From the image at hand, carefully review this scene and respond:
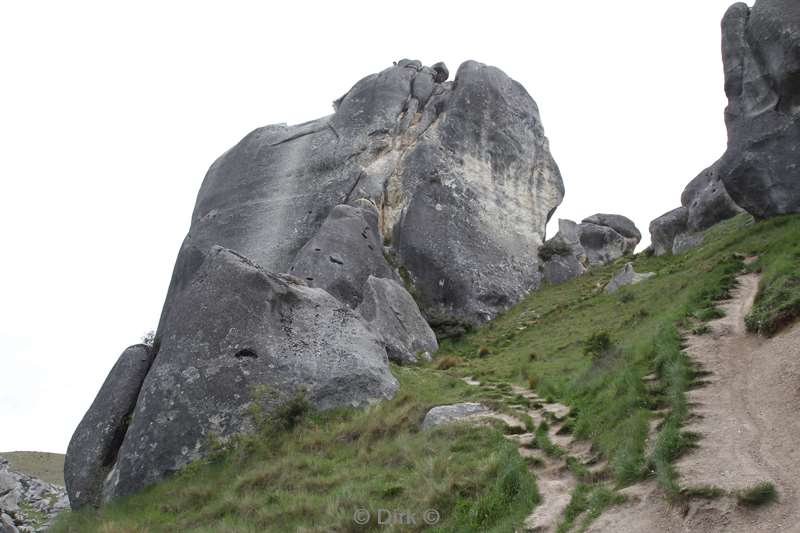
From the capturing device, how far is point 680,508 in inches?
307

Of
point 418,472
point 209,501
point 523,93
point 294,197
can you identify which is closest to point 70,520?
point 209,501

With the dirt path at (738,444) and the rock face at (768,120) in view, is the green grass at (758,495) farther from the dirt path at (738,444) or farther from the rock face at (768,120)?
the rock face at (768,120)

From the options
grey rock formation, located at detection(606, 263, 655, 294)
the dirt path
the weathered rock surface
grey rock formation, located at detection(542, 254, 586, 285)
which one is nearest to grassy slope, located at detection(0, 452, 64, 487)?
the weathered rock surface

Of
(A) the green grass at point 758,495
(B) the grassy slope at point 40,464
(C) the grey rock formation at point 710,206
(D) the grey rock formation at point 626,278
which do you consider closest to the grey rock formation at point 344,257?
(D) the grey rock formation at point 626,278

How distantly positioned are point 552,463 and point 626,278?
19.8 metres

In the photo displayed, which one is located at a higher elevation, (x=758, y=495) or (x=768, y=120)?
(x=768, y=120)

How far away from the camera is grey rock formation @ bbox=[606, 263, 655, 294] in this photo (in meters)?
29.1

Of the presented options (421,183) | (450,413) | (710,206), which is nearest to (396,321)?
(421,183)

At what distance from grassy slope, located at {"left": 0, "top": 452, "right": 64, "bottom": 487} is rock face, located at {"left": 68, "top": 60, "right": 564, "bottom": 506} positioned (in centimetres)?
1288

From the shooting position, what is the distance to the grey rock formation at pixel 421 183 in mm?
35469

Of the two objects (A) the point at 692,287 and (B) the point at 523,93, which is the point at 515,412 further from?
(B) the point at 523,93

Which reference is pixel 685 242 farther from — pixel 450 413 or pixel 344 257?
pixel 450 413

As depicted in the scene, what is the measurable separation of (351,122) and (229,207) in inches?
347

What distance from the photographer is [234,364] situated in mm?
17250
